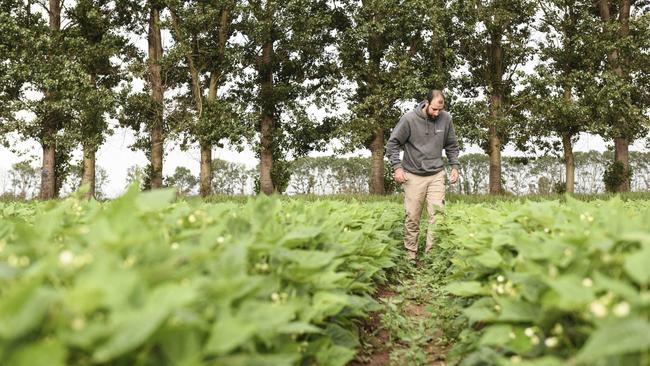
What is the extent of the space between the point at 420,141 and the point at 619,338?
6972mm

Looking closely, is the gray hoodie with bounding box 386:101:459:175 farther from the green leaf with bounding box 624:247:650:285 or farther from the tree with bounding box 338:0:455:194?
the tree with bounding box 338:0:455:194

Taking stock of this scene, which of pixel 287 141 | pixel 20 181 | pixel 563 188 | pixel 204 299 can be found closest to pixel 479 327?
pixel 204 299

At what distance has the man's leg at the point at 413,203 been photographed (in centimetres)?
817

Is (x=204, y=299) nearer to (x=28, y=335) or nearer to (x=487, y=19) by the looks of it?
(x=28, y=335)

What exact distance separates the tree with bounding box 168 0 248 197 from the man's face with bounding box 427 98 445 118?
17812mm

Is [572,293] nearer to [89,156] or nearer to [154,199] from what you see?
[154,199]

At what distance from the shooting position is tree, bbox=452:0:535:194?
86.2ft

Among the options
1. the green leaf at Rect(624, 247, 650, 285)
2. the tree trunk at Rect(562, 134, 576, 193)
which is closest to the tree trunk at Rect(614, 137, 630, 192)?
the tree trunk at Rect(562, 134, 576, 193)

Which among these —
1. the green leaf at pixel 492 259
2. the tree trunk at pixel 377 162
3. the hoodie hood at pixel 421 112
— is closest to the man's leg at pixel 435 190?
the hoodie hood at pixel 421 112

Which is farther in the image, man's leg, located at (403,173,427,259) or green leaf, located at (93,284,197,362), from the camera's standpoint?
man's leg, located at (403,173,427,259)

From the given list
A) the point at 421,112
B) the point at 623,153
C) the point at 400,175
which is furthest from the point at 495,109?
the point at 400,175

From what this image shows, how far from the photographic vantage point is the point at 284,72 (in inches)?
1132

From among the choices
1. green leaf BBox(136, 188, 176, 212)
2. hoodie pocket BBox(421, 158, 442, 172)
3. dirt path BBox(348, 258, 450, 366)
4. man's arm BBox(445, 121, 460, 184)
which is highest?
man's arm BBox(445, 121, 460, 184)

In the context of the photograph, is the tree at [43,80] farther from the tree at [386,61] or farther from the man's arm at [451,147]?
the man's arm at [451,147]
